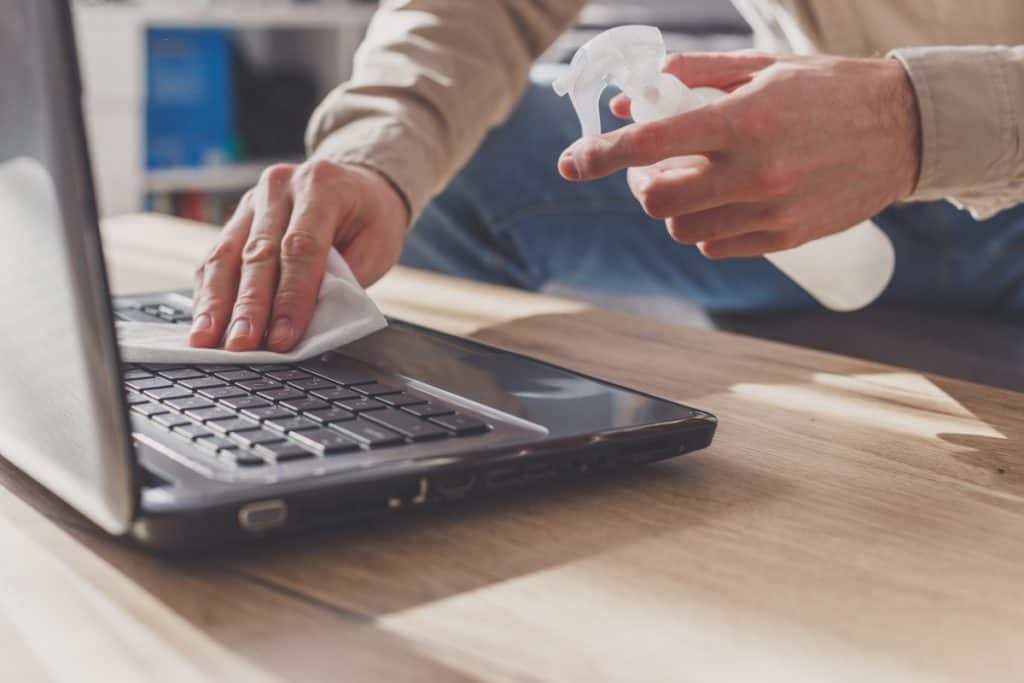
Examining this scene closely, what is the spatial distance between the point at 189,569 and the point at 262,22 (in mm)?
2833

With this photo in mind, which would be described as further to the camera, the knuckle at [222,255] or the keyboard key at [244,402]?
the knuckle at [222,255]

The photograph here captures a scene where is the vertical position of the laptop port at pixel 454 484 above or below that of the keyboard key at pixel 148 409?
below

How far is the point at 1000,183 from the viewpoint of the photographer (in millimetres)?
769

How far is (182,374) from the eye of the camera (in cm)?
58

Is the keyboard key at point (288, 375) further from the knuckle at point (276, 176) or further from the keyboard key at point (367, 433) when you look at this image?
the knuckle at point (276, 176)

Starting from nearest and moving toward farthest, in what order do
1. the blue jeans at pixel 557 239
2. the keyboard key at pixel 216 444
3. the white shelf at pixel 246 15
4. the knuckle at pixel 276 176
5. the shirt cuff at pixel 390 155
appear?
the keyboard key at pixel 216 444 < the knuckle at pixel 276 176 < the shirt cuff at pixel 390 155 < the blue jeans at pixel 557 239 < the white shelf at pixel 246 15

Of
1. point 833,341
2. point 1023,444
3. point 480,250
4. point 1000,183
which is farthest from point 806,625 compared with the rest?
point 480,250

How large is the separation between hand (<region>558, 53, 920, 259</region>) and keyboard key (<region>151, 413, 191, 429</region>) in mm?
239

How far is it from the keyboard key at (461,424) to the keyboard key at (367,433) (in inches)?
1.0

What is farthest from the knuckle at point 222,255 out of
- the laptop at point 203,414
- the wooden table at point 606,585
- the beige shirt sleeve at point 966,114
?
the beige shirt sleeve at point 966,114

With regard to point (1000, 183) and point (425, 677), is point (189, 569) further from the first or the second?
point (1000, 183)

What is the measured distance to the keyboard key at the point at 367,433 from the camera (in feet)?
1.54

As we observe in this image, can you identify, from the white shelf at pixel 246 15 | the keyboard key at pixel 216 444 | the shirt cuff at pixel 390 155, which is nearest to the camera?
the keyboard key at pixel 216 444

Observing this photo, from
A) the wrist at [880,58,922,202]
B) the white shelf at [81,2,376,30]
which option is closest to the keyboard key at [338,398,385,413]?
the wrist at [880,58,922,202]
